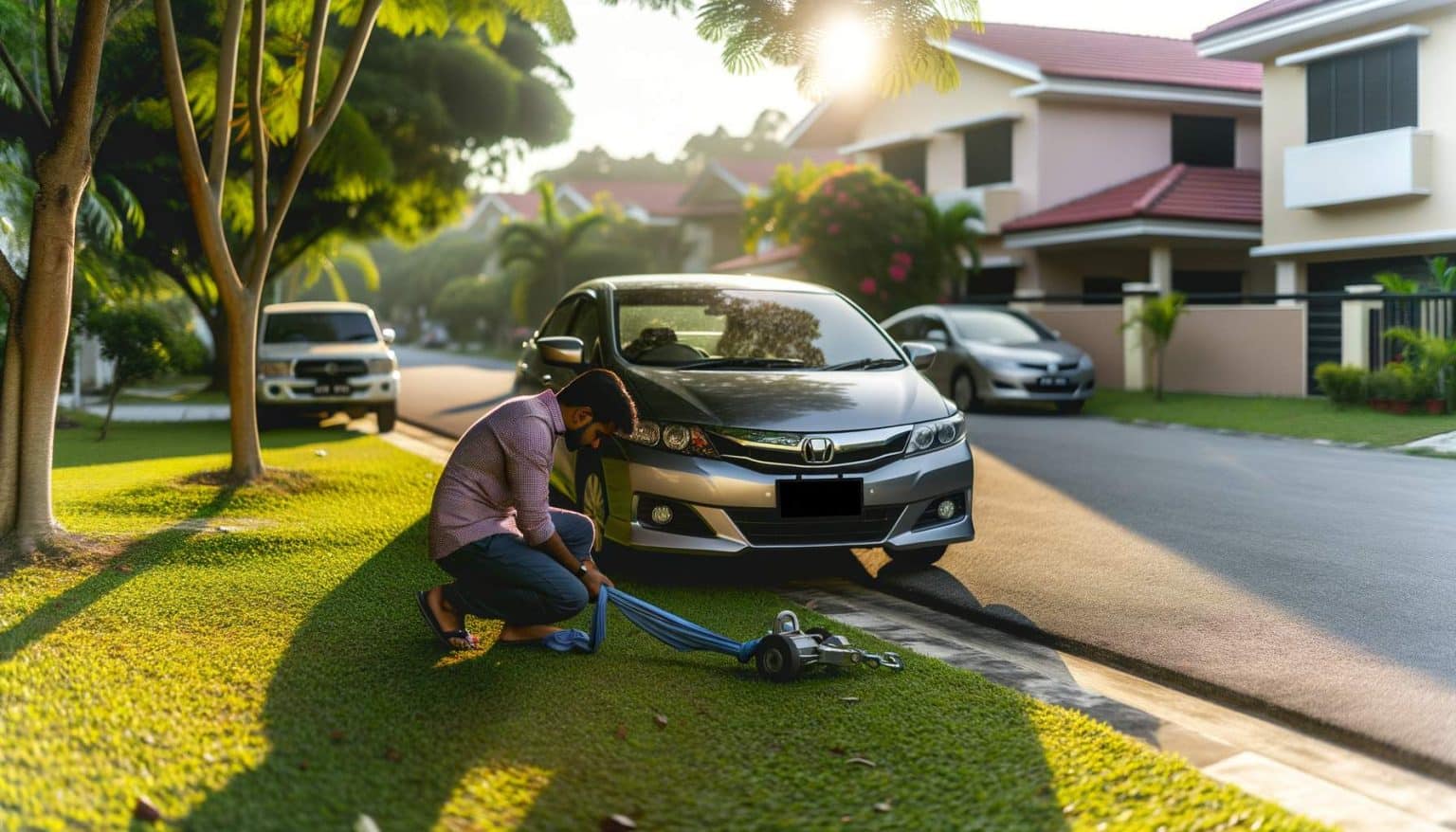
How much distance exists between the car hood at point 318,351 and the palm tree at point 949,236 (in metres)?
13.8

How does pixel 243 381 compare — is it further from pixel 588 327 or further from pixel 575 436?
pixel 575 436

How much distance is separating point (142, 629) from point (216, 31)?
31.4ft

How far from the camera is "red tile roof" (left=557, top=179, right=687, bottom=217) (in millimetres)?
54094

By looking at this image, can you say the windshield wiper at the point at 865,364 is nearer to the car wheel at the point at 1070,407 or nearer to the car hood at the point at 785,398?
the car hood at the point at 785,398

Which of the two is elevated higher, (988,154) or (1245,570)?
(988,154)

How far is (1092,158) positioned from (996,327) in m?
10.2

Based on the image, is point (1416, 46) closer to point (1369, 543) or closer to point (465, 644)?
point (1369, 543)

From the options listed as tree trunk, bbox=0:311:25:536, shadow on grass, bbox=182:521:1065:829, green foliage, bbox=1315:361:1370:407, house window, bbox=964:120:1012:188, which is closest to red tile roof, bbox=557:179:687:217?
house window, bbox=964:120:1012:188

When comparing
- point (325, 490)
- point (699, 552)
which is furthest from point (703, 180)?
point (699, 552)

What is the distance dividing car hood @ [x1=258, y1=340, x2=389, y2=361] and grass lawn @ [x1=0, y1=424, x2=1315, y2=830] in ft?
32.6

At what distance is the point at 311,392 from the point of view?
16719mm

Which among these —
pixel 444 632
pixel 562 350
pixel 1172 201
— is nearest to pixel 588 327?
pixel 562 350

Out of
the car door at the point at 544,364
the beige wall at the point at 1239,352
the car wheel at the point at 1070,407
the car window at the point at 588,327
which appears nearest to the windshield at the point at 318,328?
the car door at the point at 544,364

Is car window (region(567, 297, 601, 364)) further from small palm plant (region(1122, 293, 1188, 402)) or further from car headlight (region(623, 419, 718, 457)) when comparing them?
small palm plant (region(1122, 293, 1188, 402))
